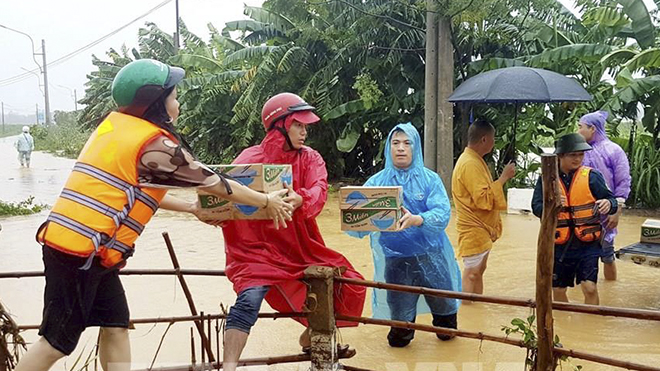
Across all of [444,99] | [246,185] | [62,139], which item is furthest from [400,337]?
[62,139]

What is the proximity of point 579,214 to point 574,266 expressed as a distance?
1.30ft

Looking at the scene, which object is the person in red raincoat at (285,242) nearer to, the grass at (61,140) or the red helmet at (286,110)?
the red helmet at (286,110)

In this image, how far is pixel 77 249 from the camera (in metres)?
2.42

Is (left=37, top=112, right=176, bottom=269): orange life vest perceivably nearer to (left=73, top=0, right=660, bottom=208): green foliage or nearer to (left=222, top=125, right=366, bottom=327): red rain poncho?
(left=222, top=125, right=366, bottom=327): red rain poncho

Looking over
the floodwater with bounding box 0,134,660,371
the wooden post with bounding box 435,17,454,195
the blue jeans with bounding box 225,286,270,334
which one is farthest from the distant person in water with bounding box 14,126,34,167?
the blue jeans with bounding box 225,286,270,334

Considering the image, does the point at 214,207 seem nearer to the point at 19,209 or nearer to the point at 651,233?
the point at 651,233

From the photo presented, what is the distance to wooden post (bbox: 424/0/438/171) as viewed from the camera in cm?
1030

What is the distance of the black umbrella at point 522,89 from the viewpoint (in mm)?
4949

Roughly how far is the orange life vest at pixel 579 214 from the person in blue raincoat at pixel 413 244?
2.92ft

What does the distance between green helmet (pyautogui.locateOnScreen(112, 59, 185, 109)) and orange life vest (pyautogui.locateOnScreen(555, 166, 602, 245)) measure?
9.69 feet

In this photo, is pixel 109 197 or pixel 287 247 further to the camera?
pixel 287 247

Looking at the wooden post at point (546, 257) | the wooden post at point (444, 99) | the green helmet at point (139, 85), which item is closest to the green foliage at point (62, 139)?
the wooden post at point (444, 99)

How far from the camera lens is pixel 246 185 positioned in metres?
2.88

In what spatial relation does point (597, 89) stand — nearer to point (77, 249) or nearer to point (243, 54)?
point (243, 54)
